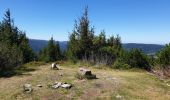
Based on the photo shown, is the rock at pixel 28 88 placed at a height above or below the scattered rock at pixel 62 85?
below

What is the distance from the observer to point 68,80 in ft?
51.9

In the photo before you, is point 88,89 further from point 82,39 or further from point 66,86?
point 82,39

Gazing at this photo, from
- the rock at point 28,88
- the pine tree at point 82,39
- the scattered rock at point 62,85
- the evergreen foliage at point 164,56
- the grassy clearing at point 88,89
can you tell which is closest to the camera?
the grassy clearing at point 88,89

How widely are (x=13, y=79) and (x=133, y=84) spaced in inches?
281

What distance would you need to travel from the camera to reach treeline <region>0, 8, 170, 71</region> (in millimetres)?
21938

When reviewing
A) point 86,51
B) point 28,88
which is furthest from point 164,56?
point 86,51

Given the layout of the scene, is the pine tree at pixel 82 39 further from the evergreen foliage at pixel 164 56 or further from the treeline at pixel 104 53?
the evergreen foliage at pixel 164 56

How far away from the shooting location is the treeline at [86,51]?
72.0 feet

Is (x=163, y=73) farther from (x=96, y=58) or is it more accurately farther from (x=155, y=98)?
(x=96, y=58)

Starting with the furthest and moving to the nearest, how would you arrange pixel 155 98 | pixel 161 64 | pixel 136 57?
pixel 136 57, pixel 161 64, pixel 155 98

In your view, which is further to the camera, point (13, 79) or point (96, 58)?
point (96, 58)

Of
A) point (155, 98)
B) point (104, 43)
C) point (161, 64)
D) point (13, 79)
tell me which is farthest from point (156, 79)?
point (104, 43)

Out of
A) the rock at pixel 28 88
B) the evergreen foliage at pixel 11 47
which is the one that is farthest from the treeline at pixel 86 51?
the rock at pixel 28 88

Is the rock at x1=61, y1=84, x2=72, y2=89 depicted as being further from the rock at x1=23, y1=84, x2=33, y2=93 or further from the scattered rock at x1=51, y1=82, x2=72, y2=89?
the rock at x1=23, y1=84, x2=33, y2=93
